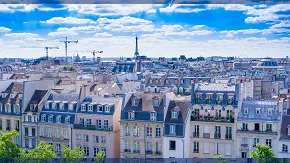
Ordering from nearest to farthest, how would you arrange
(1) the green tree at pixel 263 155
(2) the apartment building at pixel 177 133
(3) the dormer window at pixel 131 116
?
1. (1) the green tree at pixel 263 155
2. (2) the apartment building at pixel 177 133
3. (3) the dormer window at pixel 131 116

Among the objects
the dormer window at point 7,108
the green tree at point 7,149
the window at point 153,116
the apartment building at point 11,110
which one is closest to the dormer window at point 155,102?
the window at point 153,116

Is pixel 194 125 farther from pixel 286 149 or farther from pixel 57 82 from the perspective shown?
pixel 57 82

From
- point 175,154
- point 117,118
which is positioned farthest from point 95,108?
point 175,154

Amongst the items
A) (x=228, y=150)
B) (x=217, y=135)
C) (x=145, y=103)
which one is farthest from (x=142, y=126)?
(x=228, y=150)

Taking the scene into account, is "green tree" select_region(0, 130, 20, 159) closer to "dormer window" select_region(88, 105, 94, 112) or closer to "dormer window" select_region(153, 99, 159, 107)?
"dormer window" select_region(88, 105, 94, 112)

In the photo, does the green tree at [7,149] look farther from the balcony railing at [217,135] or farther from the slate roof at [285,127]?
the slate roof at [285,127]

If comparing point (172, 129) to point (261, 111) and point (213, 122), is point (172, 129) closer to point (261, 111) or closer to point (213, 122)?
point (213, 122)

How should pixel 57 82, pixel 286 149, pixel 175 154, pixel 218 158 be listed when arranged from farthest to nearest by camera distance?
pixel 57 82, pixel 175 154, pixel 286 149, pixel 218 158
